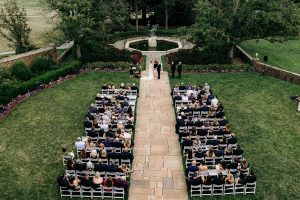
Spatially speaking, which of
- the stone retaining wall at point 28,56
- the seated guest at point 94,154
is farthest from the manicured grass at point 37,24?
the seated guest at point 94,154

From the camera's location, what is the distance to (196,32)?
3375cm

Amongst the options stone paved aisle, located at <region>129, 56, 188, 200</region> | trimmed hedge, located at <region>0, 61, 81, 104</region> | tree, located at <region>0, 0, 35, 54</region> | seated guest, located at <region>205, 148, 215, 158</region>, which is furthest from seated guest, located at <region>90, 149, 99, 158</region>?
tree, located at <region>0, 0, 35, 54</region>

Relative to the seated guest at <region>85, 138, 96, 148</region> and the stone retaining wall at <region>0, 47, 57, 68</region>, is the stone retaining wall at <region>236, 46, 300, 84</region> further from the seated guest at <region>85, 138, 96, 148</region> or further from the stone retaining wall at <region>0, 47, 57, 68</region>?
the seated guest at <region>85, 138, 96, 148</region>

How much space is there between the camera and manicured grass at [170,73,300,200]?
1753cm

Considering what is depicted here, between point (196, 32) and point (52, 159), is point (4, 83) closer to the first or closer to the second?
point (52, 159)

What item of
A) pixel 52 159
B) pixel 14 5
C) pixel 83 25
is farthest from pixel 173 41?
pixel 52 159

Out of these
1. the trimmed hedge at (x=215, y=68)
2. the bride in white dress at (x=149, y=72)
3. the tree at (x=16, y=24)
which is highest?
the tree at (x=16, y=24)

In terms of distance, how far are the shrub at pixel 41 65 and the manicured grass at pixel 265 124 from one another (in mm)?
10702

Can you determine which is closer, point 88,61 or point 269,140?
point 269,140

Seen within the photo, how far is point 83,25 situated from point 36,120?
1273cm

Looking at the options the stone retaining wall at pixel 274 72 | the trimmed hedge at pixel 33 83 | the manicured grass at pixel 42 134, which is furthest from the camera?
the stone retaining wall at pixel 274 72

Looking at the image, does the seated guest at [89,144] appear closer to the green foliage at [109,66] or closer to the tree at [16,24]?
the green foliage at [109,66]

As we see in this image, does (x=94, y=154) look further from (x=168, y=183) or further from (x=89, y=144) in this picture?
(x=168, y=183)

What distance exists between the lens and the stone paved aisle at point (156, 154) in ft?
54.5
